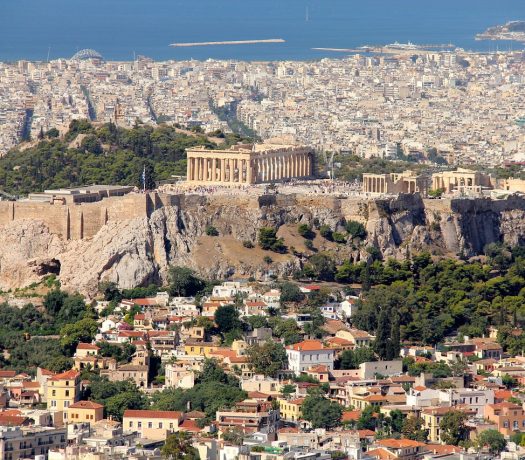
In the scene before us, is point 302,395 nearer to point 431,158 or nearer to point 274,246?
point 274,246

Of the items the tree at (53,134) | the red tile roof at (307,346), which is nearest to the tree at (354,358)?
the red tile roof at (307,346)

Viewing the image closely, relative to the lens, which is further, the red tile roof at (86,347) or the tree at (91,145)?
the tree at (91,145)

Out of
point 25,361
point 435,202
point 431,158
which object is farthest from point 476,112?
point 25,361

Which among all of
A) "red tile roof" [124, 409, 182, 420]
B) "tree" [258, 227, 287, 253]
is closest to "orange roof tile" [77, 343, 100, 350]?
"red tile roof" [124, 409, 182, 420]

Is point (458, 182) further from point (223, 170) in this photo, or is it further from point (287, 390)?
point (287, 390)

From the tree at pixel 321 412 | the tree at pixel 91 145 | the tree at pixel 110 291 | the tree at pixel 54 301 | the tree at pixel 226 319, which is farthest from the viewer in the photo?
the tree at pixel 91 145

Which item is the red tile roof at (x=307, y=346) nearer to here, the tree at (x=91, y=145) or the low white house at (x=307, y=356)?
the low white house at (x=307, y=356)

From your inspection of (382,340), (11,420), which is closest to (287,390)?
(382,340)
